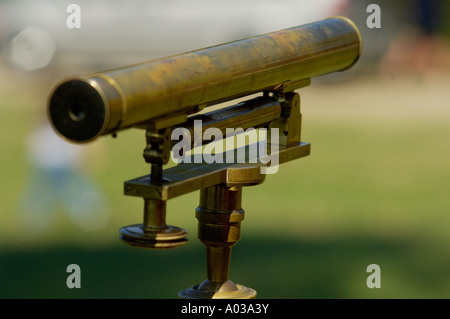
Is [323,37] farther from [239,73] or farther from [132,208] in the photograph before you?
[132,208]

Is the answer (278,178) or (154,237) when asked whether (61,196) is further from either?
(154,237)

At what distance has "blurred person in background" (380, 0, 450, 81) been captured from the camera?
31.3 ft

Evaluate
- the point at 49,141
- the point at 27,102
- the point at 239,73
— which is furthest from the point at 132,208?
the point at 239,73

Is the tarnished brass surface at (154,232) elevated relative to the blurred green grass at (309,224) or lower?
lower

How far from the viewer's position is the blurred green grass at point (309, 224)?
4473 mm

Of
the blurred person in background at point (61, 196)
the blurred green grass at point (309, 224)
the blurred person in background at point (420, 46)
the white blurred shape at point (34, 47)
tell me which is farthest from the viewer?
the blurred person in background at point (420, 46)

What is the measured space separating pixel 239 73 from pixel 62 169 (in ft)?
13.8

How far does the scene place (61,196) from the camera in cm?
560

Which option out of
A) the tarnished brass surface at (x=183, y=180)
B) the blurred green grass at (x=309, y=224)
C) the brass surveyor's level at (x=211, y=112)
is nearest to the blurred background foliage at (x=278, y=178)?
the blurred green grass at (x=309, y=224)

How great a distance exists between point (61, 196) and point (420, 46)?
5366 mm

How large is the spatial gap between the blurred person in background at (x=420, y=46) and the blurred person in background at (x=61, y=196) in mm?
4174

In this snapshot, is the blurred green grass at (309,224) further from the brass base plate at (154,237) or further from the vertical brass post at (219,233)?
the brass base plate at (154,237)

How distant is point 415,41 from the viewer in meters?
10.1

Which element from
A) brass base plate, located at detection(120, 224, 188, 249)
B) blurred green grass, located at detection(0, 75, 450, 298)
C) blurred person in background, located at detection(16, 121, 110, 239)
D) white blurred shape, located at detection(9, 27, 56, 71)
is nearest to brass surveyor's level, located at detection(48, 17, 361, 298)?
brass base plate, located at detection(120, 224, 188, 249)
